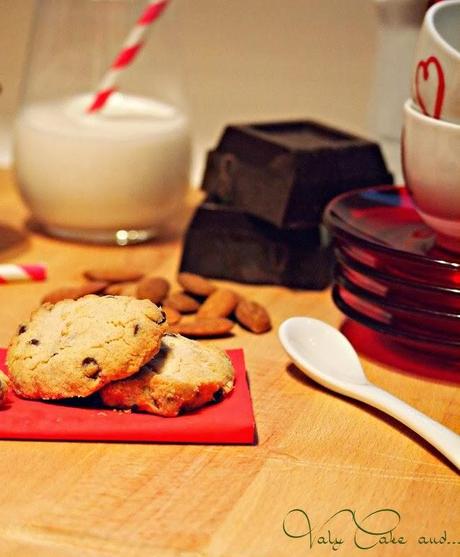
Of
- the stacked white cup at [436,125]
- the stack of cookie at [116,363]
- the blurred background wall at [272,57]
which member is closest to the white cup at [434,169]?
the stacked white cup at [436,125]

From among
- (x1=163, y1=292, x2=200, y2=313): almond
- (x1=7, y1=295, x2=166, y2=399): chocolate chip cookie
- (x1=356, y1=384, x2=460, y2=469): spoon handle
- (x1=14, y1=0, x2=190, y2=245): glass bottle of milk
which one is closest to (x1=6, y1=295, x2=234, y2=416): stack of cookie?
(x1=7, y1=295, x2=166, y2=399): chocolate chip cookie

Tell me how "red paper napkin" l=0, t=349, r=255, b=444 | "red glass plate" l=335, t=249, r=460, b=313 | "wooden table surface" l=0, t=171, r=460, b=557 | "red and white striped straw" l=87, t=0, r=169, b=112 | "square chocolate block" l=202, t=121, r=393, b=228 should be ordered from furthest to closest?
"red and white striped straw" l=87, t=0, r=169, b=112 → "square chocolate block" l=202, t=121, r=393, b=228 → "red glass plate" l=335, t=249, r=460, b=313 → "red paper napkin" l=0, t=349, r=255, b=444 → "wooden table surface" l=0, t=171, r=460, b=557

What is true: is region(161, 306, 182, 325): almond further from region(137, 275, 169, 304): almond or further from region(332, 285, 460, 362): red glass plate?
region(332, 285, 460, 362): red glass plate

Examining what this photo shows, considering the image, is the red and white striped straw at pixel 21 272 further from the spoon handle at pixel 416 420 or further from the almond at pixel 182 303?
the spoon handle at pixel 416 420

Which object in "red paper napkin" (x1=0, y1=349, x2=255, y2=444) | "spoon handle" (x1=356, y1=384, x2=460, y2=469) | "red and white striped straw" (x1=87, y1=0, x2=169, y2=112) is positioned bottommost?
"red paper napkin" (x1=0, y1=349, x2=255, y2=444)

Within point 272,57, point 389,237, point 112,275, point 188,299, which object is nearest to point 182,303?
point 188,299

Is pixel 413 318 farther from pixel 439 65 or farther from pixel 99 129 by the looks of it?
pixel 99 129
